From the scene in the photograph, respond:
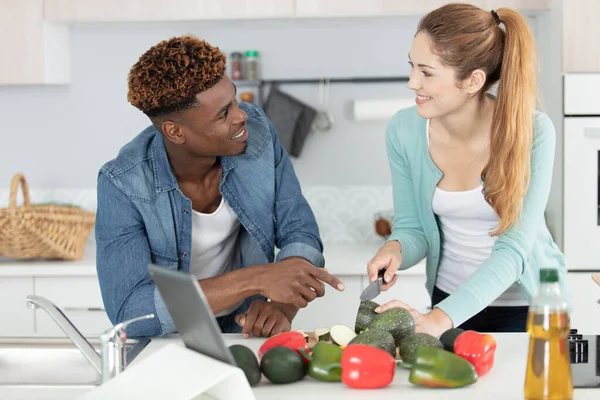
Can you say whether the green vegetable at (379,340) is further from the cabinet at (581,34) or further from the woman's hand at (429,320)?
the cabinet at (581,34)

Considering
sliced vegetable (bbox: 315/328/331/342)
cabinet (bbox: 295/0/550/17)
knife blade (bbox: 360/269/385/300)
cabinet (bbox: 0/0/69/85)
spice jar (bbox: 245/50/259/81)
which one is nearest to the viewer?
sliced vegetable (bbox: 315/328/331/342)

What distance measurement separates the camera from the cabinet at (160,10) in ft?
11.2

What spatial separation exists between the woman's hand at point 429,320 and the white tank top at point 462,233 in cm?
35

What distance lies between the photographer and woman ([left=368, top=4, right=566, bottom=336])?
1.95 metres

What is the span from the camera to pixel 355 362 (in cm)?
144

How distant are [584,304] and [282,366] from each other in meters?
2.05

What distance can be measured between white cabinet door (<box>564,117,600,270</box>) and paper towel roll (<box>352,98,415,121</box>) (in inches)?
29.4

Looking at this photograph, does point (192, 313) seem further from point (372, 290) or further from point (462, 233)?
point (462, 233)

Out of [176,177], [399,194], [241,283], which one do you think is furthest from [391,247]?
[176,177]

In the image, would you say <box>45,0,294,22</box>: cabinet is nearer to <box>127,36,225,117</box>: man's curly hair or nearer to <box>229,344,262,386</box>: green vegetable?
<box>127,36,225,117</box>: man's curly hair

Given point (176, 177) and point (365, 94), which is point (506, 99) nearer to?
point (176, 177)

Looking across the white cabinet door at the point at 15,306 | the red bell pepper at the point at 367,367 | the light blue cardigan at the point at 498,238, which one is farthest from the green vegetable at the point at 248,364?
the white cabinet door at the point at 15,306

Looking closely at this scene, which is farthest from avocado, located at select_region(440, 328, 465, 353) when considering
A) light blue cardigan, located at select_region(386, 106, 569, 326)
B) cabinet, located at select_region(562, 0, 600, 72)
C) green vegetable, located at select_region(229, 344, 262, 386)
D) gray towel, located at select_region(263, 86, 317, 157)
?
gray towel, located at select_region(263, 86, 317, 157)

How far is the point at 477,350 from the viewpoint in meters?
1.49
